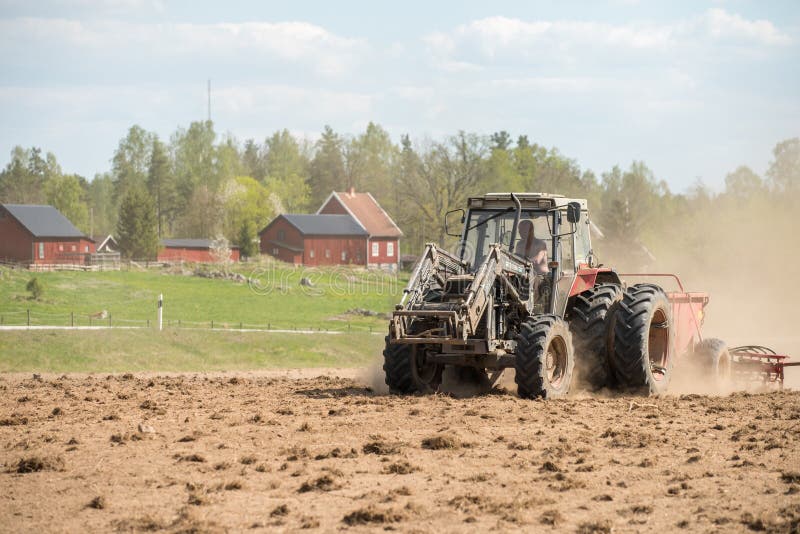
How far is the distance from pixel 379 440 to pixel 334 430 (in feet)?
3.55

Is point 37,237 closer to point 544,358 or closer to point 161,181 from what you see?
point 161,181

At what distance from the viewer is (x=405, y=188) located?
72938 mm

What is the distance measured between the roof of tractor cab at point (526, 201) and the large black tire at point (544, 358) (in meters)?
2.19

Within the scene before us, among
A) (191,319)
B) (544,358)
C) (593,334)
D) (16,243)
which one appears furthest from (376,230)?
(544,358)

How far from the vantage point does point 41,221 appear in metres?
76.9

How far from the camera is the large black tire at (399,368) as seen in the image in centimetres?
1593

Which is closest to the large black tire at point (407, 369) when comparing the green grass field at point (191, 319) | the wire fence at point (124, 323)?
the green grass field at point (191, 319)

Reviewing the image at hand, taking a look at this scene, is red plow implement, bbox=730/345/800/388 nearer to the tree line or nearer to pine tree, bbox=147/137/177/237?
the tree line

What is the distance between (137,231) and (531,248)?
68.5 metres

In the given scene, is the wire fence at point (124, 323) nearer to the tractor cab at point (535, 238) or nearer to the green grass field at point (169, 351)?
the green grass field at point (169, 351)

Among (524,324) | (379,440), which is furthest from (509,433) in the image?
(524,324)

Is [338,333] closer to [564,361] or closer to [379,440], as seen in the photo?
[564,361]

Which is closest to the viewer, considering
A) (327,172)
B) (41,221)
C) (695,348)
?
(695,348)

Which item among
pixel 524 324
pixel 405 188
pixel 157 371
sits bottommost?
pixel 157 371
